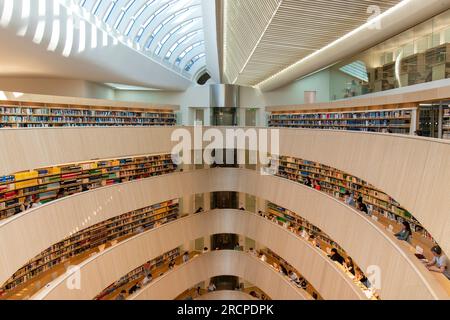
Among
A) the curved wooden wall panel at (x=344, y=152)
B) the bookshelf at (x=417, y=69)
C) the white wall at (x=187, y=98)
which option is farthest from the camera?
the white wall at (x=187, y=98)

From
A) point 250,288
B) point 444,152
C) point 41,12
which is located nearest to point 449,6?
point 444,152

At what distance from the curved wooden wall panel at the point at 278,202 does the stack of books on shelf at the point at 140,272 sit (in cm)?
214

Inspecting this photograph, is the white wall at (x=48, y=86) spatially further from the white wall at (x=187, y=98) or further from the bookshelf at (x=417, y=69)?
the bookshelf at (x=417, y=69)

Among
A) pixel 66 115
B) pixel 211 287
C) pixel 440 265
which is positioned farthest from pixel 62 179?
pixel 440 265

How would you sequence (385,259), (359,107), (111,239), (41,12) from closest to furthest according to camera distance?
1. (385,259)
2. (41,12)
3. (359,107)
4. (111,239)

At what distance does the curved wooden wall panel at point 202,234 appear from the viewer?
21.3ft

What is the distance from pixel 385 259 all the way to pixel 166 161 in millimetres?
8791

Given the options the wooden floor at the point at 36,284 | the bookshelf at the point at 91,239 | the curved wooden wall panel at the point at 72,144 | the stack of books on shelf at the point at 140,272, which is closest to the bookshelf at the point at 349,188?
the curved wooden wall panel at the point at 72,144

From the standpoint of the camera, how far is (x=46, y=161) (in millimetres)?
6281

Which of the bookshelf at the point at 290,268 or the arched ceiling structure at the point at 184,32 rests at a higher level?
the arched ceiling structure at the point at 184,32

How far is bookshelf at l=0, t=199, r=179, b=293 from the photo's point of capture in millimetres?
7133

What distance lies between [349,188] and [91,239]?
640 centimetres
